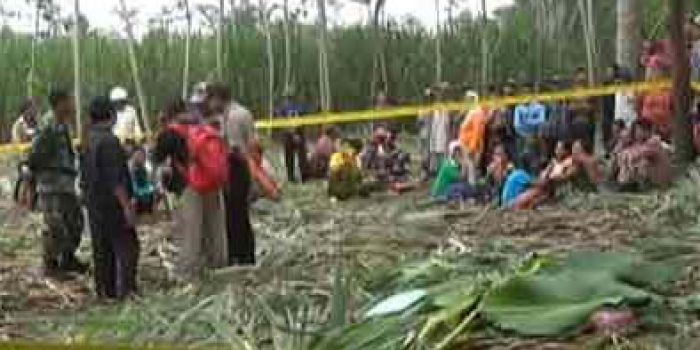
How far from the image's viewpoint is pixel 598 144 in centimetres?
1627

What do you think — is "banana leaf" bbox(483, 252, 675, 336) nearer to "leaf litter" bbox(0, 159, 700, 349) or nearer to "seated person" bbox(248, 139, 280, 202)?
"leaf litter" bbox(0, 159, 700, 349)

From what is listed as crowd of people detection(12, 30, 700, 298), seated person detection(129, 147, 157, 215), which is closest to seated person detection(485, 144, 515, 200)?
crowd of people detection(12, 30, 700, 298)

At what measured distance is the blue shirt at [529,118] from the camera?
668 inches

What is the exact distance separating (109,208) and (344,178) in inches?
285

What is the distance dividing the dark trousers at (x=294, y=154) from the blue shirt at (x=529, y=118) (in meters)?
4.17

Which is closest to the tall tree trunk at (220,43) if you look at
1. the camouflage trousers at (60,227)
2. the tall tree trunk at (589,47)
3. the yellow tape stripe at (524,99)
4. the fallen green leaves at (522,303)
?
the yellow tape stripe at (524,99)

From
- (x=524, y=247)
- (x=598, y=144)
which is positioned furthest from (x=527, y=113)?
(x=524, y=247)

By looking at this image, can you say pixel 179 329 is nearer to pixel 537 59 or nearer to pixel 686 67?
pixel 686 67

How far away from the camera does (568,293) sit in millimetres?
6512

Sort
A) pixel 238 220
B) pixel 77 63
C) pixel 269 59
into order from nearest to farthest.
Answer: pixel 238 220
pixel 77 63
pixel 269 59

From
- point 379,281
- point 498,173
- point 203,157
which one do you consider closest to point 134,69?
point 498,173

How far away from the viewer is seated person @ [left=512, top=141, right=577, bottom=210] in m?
13.1

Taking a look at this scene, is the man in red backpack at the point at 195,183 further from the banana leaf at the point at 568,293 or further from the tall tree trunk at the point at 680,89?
the tall tree trunk at the point at 680,89

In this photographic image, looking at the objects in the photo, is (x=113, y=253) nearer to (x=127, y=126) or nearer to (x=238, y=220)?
(x=238, y=220)
